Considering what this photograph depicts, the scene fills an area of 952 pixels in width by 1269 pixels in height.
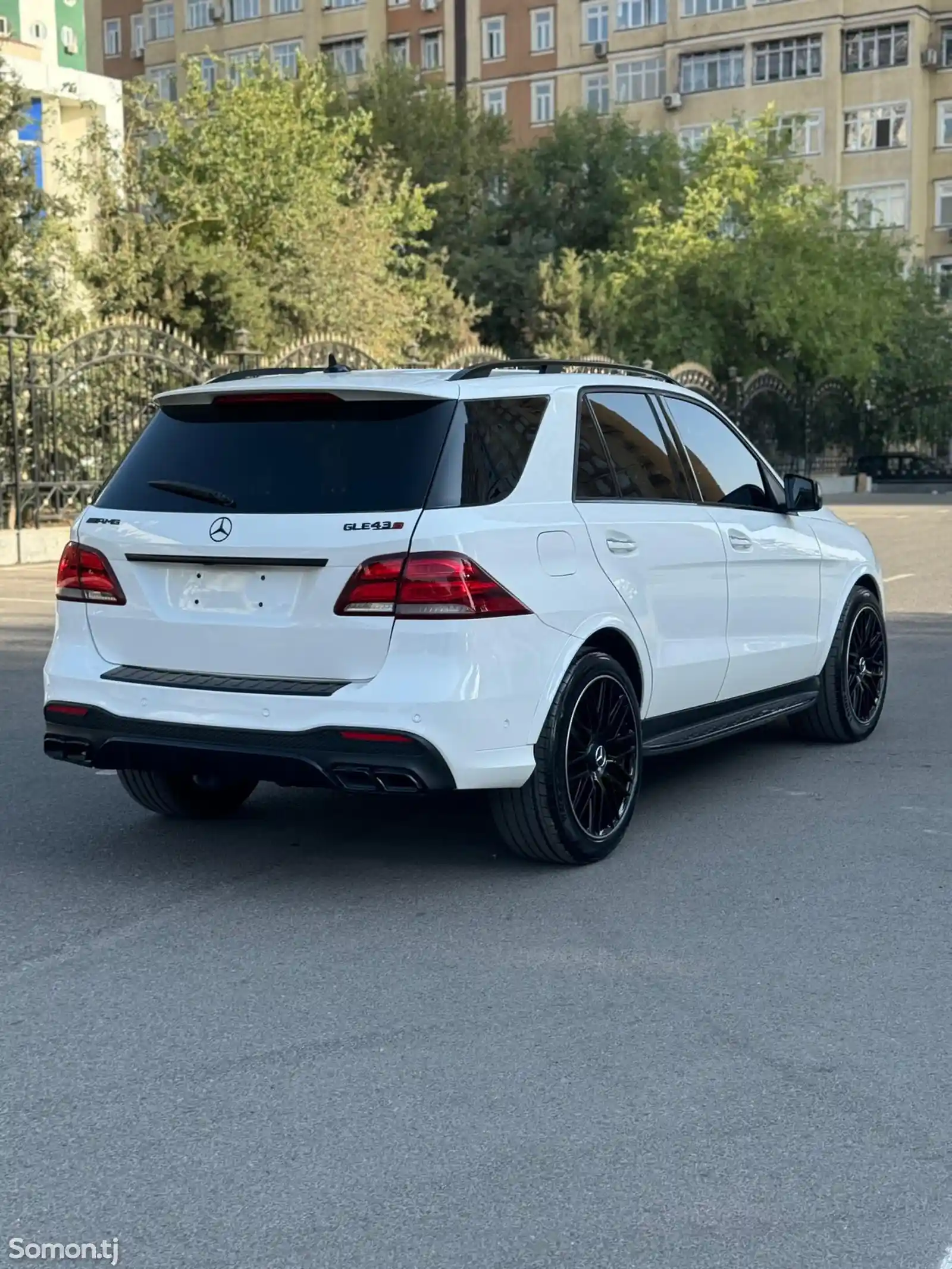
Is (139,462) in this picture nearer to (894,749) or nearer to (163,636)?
(163,636)

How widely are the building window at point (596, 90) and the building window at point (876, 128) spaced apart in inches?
394

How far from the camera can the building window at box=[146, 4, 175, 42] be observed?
7856 centimetres

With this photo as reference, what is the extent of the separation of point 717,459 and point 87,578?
2911mm

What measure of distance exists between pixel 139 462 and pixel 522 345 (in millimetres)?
43179

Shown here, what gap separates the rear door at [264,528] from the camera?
5645mm

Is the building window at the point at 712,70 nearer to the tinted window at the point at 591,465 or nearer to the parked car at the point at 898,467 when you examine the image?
the parked car at the point at 898,467

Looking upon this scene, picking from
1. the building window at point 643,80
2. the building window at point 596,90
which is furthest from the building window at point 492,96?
the building window at point 643,80

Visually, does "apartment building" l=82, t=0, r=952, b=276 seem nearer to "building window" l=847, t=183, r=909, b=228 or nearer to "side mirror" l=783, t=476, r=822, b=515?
"building window" l=847, t=183, r=909, b=228

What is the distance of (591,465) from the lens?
6504 millimetres

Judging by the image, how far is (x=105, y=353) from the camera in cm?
2239

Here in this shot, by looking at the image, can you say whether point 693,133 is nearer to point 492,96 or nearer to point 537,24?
point 537,24

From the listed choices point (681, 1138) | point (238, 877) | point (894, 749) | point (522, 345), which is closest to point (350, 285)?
point (522, 345)

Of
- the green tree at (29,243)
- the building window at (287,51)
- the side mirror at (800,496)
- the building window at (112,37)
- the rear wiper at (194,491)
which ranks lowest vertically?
the side mirror at (800,496)

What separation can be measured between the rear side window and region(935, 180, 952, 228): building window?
62.0 metres
